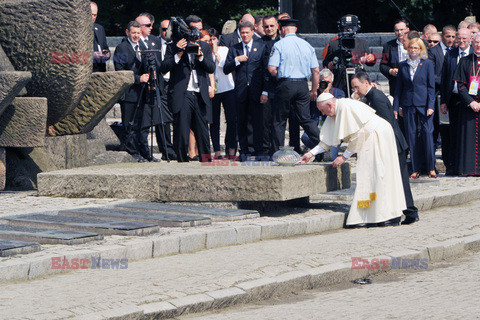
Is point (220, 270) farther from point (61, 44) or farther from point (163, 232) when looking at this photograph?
point (61, 44)

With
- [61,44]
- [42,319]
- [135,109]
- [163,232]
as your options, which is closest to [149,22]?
[135,109]

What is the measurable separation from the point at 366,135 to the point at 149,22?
19.3 feet

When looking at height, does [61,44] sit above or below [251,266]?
above

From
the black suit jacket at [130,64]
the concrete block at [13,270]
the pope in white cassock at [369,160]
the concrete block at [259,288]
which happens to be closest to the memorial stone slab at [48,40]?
the black suit jacket at [130,64]

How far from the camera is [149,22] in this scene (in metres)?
15.4

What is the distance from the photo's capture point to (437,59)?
15492 mm

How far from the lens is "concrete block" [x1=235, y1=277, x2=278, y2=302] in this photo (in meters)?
7.21

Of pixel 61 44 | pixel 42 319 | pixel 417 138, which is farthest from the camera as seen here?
pixel 417 138

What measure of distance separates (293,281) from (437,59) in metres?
8.67

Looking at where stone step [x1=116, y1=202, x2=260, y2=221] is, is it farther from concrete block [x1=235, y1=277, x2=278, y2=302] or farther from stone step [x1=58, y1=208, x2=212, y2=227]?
concrete block [x1=235, y1=277, x2=278, y2=302]

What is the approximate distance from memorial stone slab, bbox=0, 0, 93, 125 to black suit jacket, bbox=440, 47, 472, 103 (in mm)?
5549

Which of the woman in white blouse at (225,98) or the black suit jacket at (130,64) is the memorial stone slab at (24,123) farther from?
the woman in white blouse at (225,98)

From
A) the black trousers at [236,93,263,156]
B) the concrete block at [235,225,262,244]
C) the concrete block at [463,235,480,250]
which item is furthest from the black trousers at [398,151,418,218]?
the black trousers at [236,93,263,156]

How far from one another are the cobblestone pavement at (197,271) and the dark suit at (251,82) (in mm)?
4853
